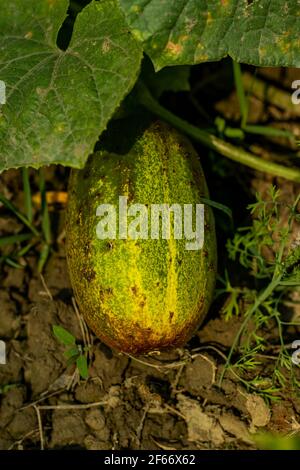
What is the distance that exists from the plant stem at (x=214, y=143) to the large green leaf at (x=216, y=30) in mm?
611

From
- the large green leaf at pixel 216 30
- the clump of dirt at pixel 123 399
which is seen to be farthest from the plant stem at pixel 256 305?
the large green leaf at pixel 216 30

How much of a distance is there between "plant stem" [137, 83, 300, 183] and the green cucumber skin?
9.2 inches

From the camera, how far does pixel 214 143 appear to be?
2.99 meters

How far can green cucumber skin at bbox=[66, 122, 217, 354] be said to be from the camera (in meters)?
2.46

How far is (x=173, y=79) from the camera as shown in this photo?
124 inches

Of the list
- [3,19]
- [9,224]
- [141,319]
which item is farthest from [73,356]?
[3,19]

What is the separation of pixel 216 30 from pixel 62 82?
519 millimetres

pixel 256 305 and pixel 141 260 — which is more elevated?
pixel 141 260
